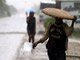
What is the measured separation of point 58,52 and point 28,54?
151 inches

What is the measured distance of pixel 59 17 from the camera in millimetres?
5715

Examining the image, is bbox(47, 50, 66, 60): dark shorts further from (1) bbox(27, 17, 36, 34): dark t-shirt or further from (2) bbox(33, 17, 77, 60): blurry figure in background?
(1) bbox(27, 17, 36, 34): dark t-shirt

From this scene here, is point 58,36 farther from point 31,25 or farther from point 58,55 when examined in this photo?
point 31,25

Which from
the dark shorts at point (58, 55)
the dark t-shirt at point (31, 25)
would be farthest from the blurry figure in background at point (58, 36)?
the dark t-shirt at point (31, 25)

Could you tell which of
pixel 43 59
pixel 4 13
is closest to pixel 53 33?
pixel 43 59

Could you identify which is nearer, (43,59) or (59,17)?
(59,17)

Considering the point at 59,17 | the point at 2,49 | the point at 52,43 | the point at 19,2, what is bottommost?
the point at 19,2

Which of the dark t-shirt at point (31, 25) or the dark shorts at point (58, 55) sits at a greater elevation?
the dark shorts at point (58, 55)

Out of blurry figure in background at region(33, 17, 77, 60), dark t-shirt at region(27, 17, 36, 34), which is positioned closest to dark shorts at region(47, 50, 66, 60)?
blurry figure in background at region(33, 17, 77, 60)

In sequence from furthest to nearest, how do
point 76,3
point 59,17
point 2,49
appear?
point 76,3 < point 2,49 < point 59,17

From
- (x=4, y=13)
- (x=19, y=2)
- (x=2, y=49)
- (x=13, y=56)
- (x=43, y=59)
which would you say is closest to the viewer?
(x=43, y=59)

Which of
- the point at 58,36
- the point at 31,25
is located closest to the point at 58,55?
the point at 58,36

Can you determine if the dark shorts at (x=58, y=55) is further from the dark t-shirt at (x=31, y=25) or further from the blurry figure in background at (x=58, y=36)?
the dark t-shirt at (x=31, y=25)

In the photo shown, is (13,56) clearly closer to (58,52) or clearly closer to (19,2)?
(58,52)
